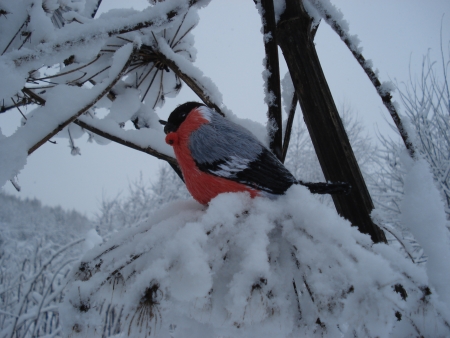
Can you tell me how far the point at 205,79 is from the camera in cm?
108

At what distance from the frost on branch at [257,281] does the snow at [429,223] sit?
7 centimetres

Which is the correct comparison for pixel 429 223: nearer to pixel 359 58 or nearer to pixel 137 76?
pixel 359 58

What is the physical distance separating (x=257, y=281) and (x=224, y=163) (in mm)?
411

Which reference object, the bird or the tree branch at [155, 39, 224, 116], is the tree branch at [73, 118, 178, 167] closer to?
the bird

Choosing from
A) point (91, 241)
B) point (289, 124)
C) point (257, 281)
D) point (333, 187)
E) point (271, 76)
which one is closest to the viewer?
point (257, 281)

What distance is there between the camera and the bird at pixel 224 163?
768mm

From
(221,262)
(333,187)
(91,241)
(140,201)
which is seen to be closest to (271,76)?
(333,187)

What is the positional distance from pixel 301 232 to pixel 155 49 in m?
0.95

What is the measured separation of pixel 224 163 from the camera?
0.81 m

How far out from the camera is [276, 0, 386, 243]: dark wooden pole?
875 millimetres

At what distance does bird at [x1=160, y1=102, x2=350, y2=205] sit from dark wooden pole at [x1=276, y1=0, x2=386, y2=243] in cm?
13

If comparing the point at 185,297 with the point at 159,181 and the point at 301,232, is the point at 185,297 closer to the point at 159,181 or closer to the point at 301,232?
the point at 301,232

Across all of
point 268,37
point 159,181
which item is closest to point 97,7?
point 268,37

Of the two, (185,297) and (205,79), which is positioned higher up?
(205,79)
